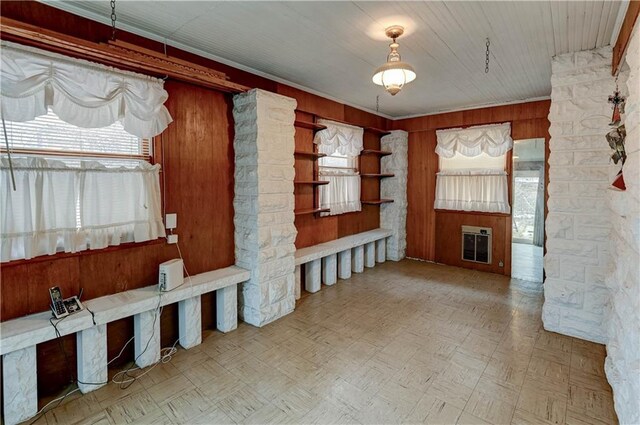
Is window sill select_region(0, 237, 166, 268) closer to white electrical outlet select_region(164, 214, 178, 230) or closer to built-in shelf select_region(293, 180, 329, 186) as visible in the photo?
white electrical outlet select_region(164, 214, 178, 230)

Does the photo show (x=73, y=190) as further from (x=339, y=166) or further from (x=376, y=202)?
(x=376, y=202)

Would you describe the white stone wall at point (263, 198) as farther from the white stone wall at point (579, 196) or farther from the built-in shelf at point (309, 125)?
the white stone wall at point (579, 196)

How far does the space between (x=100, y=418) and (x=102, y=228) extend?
127cm

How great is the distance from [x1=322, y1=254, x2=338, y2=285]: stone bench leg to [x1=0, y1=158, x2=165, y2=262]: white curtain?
2382mm

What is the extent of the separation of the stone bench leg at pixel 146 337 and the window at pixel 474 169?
15.3ft

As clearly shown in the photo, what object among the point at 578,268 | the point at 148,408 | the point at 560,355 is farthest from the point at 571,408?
the point at 148,408

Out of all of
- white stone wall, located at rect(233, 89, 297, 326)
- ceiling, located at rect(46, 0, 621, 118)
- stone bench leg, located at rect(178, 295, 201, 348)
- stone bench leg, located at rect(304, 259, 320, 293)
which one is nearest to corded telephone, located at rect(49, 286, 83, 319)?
stone bench leg, located at rect(178, 295, 201, 348)

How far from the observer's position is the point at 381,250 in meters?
5.80

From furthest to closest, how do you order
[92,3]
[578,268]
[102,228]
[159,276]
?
[578,268], [159,276], [102,228], [92,3]

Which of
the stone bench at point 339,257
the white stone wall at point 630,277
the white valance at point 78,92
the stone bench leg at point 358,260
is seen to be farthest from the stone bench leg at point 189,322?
the white stone wall at point 630,277

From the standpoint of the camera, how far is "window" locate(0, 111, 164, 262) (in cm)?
206

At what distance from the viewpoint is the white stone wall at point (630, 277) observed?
5.20ft

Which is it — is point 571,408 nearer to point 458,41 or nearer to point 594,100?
point 594,100

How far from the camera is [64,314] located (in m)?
2.14
